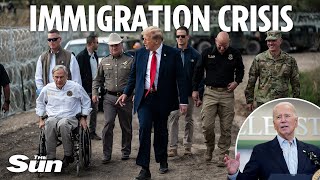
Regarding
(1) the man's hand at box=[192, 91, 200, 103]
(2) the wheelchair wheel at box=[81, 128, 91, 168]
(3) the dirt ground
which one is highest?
(1) the man's hand at box=[192, 91, 200, 103]

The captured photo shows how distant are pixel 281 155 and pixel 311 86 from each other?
11.0m

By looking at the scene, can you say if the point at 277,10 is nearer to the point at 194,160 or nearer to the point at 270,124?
the point at 194,160

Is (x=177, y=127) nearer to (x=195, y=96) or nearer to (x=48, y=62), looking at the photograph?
(x=195, y=96)

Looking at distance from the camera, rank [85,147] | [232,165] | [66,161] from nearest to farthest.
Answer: [232,165] < [85,147] < [66,161]

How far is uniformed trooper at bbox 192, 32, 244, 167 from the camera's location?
33.3ft

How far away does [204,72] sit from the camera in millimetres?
10477

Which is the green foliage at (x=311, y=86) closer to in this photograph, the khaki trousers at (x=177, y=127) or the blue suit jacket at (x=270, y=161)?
the khaki trousers at (x=177, y=127)

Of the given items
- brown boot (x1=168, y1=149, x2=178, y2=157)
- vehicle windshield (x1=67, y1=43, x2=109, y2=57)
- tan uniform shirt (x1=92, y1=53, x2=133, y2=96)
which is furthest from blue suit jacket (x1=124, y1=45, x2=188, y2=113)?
vehicle windshield (x1=67, y1=43, x2=109, y2=57)

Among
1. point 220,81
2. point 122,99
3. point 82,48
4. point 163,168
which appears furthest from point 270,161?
point 82,48

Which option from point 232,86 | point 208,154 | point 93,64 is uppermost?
point 93,64

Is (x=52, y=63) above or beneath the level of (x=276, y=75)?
above

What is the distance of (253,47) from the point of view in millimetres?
37344

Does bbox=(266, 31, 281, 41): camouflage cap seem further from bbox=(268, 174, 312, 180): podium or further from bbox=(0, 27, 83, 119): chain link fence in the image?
bbox=(0, 27, 83, 119): chain link fence

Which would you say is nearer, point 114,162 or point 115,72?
point 115,72
